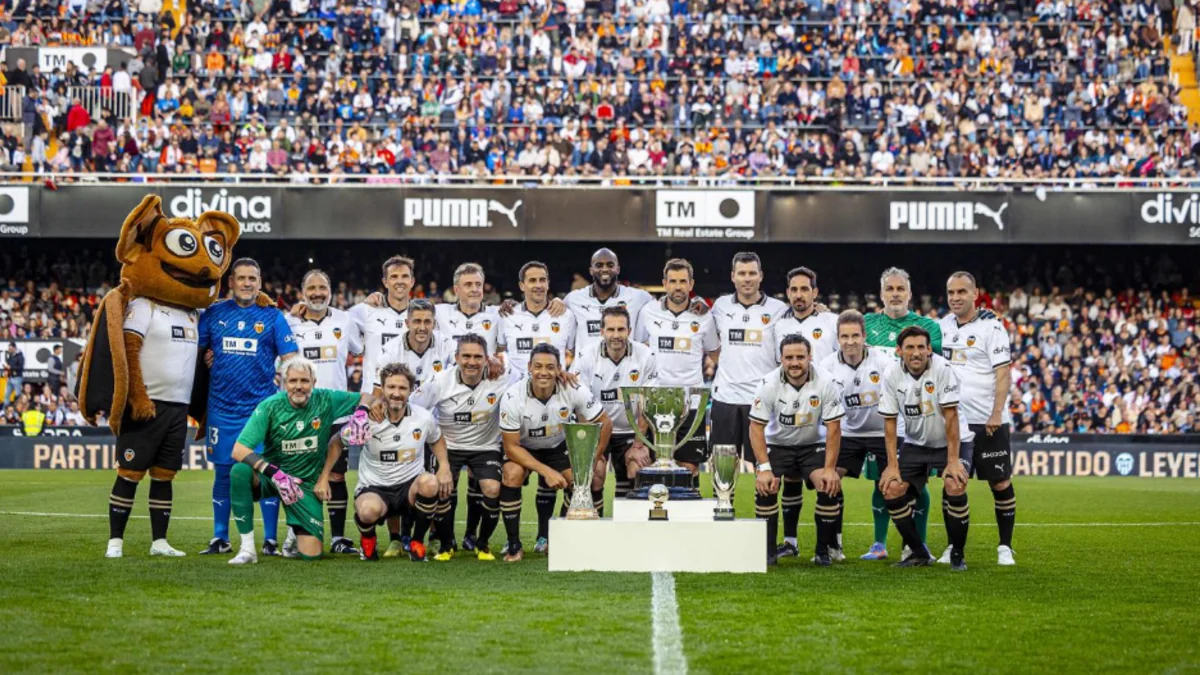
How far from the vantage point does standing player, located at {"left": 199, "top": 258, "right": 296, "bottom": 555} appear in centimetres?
947

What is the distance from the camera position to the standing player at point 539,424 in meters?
9.02

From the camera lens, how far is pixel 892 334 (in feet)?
32.7

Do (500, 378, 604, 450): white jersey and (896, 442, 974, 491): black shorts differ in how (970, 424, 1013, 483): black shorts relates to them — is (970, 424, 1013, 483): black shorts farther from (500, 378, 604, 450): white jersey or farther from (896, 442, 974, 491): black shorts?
(500, 378, 604, 450): white jersey

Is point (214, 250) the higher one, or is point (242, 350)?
point (214, 250)

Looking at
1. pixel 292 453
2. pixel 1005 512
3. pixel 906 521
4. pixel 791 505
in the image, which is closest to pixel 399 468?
pixel 292 453

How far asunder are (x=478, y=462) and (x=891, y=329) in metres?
3.03

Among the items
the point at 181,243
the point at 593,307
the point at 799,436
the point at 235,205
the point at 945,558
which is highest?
the point at 235,205

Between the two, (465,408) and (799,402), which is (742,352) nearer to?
(799,402)

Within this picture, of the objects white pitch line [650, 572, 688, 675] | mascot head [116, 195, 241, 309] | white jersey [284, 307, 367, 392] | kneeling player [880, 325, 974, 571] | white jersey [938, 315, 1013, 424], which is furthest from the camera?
white jersey [284, 307, 367, 392]

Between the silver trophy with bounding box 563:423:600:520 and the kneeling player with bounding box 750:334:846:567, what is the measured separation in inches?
45.7

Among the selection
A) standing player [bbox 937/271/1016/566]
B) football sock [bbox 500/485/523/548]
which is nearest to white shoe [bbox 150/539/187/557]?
football sock [bbox 500/485/523/548]

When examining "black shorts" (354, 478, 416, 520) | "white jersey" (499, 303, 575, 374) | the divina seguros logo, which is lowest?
"black shorts" (354, 478, 416, 520)

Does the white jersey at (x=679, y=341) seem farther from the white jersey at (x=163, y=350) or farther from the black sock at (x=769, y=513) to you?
the white jersey at (x=163, y=350)

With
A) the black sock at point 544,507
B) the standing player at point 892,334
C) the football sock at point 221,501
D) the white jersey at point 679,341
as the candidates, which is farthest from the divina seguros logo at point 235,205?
the standing player at point 892,334
